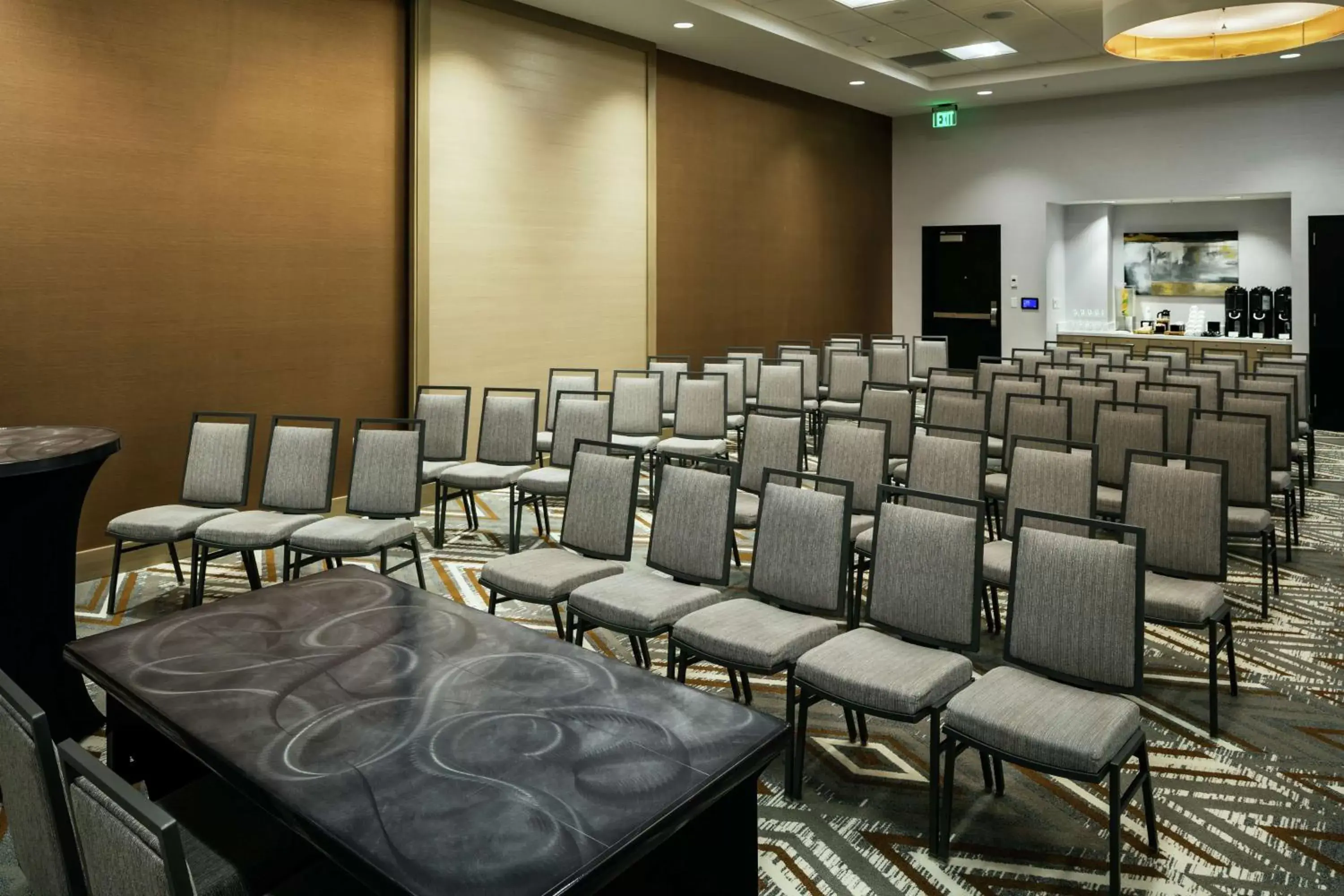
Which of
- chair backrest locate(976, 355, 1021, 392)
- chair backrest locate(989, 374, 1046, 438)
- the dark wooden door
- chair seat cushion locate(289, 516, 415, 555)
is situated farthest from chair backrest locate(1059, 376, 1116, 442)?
the dark wooden door

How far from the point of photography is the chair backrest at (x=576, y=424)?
6574 millimetres

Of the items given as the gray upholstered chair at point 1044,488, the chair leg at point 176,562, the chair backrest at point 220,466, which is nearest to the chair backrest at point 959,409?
the gray upholstered chair at point 1044,488

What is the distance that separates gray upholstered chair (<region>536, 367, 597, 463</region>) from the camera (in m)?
7.61

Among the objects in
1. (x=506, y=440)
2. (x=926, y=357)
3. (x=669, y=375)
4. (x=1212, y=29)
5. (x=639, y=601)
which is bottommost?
(x=639, y=601)

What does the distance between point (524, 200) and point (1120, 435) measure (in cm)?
537

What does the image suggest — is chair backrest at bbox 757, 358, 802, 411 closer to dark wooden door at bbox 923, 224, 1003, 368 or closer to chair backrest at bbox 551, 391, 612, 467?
chair backrest at bbox 551, 391, 612, 467

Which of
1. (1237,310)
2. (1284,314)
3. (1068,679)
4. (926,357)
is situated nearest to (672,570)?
(1068,679)

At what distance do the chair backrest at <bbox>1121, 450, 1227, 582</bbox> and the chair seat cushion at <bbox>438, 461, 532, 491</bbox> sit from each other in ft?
12.0

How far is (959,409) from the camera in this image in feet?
21.7

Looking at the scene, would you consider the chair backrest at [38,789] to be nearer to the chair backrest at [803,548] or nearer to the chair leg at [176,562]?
the chair backrest at [803,548]

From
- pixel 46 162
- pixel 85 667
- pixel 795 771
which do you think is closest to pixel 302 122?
pixel 46 162

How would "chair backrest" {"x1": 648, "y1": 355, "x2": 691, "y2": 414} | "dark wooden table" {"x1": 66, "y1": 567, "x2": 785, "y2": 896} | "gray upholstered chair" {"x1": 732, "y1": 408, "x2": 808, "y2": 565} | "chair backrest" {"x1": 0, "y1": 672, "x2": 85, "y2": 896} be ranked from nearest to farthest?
"chair backrest" {"x1": 0, "y1": 672, "x2": 85, "y2": 896} < "dark wooden table" {"x1": 66, "y1": 567, "x2": 785, "y2": 896} < "gray upholstered chair" {"x1": 732, "y1": 408, "x2": 808, "y2": 565} < "chair backrest" {"x1": 648, "y1": 355, "x2": 691, "y2": 414}

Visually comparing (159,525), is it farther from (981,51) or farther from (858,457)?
(981,51)

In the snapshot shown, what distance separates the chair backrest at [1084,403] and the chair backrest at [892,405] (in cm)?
103
